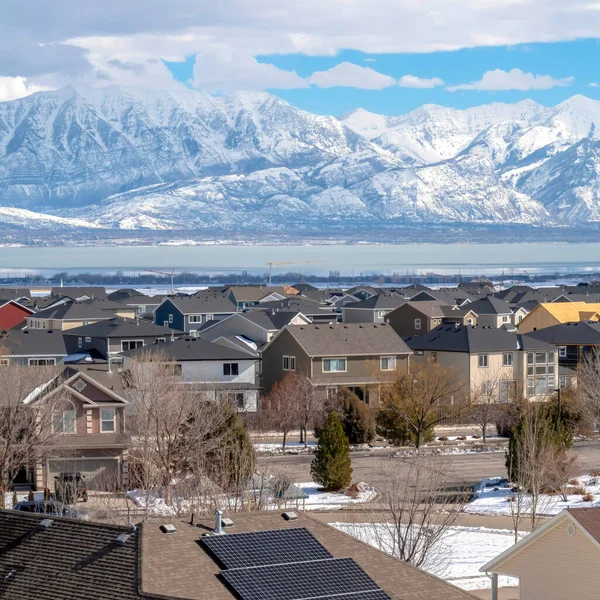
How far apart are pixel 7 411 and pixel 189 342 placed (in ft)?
82.0

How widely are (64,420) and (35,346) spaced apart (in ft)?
105

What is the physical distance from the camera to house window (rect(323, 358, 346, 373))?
70.6 meters

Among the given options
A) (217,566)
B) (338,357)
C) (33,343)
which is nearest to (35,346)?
(33,343)

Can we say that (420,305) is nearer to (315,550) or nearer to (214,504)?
(214,504)

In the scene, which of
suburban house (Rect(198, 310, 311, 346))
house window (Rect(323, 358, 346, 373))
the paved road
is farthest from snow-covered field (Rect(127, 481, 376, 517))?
suburban house (Rect(198, 310, 311, 346))

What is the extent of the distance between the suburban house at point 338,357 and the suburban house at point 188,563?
151ft

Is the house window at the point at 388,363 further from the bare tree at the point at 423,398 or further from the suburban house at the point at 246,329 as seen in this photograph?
the suburban house at the point at 246,329

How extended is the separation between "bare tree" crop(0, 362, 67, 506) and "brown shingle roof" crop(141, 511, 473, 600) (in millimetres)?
18638

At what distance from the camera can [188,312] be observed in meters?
116

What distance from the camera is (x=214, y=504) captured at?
31.8 meters

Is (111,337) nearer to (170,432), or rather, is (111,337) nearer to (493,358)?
(493,358)

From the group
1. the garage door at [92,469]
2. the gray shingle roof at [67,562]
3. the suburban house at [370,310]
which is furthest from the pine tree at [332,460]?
the suburban house at [370,310]

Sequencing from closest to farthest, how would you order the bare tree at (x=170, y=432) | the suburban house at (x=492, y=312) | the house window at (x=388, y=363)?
the bare tree at (x=170, y=432), the house window at (x=388, y=363), the suburban house at (x=492, y=312)

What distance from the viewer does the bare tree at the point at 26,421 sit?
43000 mm
